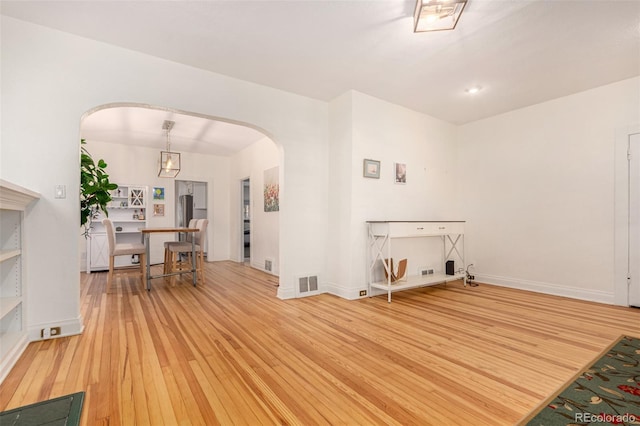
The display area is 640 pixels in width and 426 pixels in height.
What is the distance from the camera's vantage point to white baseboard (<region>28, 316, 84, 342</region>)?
2.40m

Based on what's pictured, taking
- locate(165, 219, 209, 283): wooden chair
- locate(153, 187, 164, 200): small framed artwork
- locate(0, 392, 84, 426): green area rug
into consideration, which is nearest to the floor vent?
locate(165, 219, 209, 283): wooden chair

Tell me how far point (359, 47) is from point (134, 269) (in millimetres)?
5989

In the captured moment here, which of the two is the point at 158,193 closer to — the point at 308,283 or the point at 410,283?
the point at 308,283

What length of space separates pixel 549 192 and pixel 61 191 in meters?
5.71

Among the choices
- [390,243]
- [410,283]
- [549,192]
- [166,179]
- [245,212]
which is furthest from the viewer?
[245,212]

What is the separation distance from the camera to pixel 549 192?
4141 millimetres

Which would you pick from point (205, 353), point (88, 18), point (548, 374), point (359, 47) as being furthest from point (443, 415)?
point (88, 18)

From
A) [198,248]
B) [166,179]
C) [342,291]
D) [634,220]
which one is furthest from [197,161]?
[634,220]

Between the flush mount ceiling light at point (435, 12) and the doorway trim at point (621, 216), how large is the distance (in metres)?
3.01

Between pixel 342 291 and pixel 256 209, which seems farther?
pixel 256 209

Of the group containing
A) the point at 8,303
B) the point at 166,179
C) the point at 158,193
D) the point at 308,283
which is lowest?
the point at 308,283

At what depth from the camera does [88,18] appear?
2.42 m

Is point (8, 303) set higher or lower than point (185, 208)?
lower

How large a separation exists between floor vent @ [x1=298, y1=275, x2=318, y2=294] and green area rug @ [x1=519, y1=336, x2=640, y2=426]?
8.91ft
